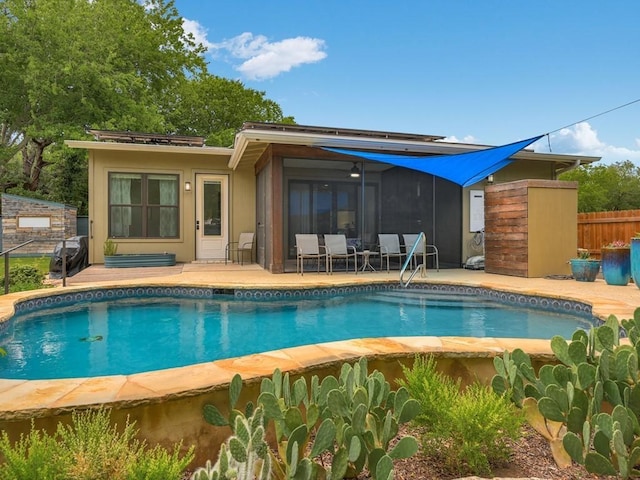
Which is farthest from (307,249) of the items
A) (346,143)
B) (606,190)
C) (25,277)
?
(606,190)

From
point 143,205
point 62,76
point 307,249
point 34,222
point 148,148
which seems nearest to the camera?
point 307,249

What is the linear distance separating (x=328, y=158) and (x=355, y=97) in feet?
38.5

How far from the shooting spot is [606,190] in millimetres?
24672

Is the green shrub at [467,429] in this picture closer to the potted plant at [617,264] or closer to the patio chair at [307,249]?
the potted plant at [617,264]

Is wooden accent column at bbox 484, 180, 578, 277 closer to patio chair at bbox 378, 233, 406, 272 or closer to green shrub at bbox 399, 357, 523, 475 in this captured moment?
patio chair at bbox 378, 233, 406, 272

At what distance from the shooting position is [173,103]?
21.9 metres

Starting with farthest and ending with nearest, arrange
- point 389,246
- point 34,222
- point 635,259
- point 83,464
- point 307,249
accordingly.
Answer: point 34,222, point 389,246, point 307,249, point 635,259, point 83,464

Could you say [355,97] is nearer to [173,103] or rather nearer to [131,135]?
[173,103]

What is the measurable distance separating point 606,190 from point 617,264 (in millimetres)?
22040

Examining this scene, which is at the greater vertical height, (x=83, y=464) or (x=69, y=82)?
(x=69, y=82)

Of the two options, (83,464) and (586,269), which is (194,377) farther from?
(586,269)

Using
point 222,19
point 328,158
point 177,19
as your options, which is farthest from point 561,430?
point 177,19

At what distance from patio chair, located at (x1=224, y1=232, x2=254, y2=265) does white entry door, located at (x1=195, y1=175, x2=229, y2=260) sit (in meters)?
0.16

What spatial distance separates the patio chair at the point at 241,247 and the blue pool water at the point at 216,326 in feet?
13.3
